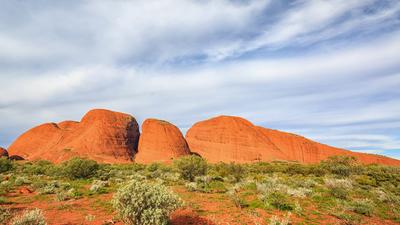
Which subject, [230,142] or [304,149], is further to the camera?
[304,149]

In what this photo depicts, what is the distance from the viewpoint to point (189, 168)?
18.9 meters

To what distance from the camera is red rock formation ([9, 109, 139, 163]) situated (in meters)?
58.7

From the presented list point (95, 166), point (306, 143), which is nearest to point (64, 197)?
point (95, 166)

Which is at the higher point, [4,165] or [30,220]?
[30,220]

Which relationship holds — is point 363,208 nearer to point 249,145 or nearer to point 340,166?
point 340,166

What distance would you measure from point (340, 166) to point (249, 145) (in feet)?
153

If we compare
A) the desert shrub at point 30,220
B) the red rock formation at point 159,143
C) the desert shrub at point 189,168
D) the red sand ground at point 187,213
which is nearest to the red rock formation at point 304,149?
the red rock formation at point 159,143

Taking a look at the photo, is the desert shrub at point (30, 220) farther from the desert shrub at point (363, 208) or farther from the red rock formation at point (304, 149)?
the red rock formation at point (304, 149)

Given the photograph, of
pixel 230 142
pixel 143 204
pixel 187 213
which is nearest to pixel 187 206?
pixel 187 213

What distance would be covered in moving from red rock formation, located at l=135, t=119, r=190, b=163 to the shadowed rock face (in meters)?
7.40

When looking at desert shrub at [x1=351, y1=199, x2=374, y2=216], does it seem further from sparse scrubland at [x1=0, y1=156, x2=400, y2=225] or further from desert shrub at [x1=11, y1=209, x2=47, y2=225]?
desert shrub at [x1=11, y1=209, x2=47, y2=225]

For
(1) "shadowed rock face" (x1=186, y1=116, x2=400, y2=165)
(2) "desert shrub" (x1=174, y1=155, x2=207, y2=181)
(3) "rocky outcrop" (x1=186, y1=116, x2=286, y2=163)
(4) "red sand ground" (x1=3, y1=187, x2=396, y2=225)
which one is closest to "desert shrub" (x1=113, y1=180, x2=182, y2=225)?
(4) "red sand ground" (x1=3, y1=187, x2=396, y2=225)

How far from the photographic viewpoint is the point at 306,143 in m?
83.2

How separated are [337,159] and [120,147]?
50.4 metres
